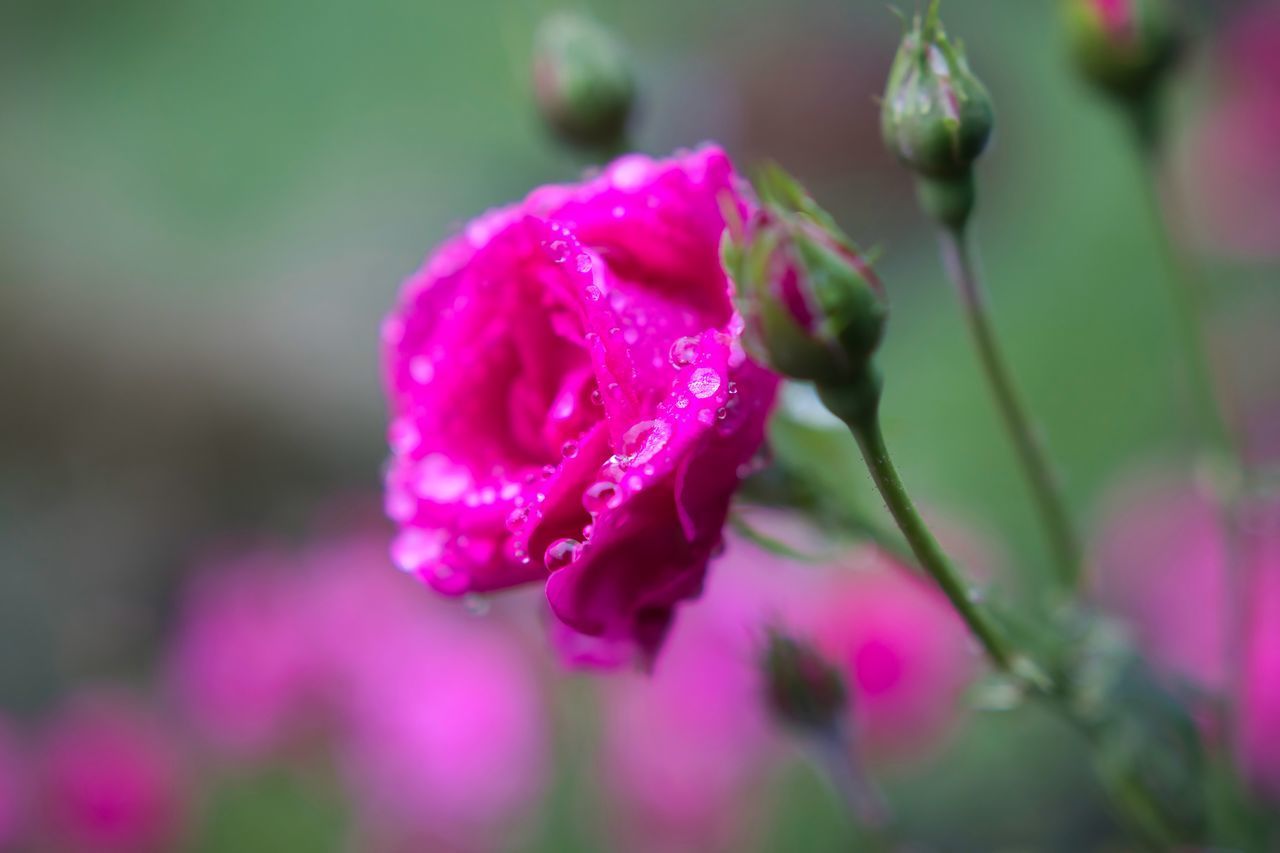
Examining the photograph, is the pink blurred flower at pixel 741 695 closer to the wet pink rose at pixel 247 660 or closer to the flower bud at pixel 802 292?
the wet pink rose at pixel 247 660

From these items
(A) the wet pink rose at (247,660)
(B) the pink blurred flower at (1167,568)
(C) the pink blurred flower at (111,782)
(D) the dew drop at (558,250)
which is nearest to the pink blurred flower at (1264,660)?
(B) the pink blurred flower at (1167,568)

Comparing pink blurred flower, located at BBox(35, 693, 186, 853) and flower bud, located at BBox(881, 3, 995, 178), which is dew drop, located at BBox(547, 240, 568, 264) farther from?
pink blurred flower, located at BBox(35, 693, 186, 853)

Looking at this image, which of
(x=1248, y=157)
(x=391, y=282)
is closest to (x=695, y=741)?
(x=1248, y=157)

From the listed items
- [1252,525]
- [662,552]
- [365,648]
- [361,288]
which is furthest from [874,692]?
[361,288]

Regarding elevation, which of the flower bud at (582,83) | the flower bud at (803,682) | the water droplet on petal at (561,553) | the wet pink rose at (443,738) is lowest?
the wet pink rose at (443,738)

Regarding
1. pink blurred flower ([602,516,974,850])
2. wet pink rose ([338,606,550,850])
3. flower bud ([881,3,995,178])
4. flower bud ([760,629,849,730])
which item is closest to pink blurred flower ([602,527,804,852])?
pink blurred flower ([602,516,974,850])

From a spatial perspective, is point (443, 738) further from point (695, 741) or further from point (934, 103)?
point (934, 103)

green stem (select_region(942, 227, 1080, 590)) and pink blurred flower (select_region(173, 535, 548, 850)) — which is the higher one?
green stem (select_region(942, 227, 1080, 590))
